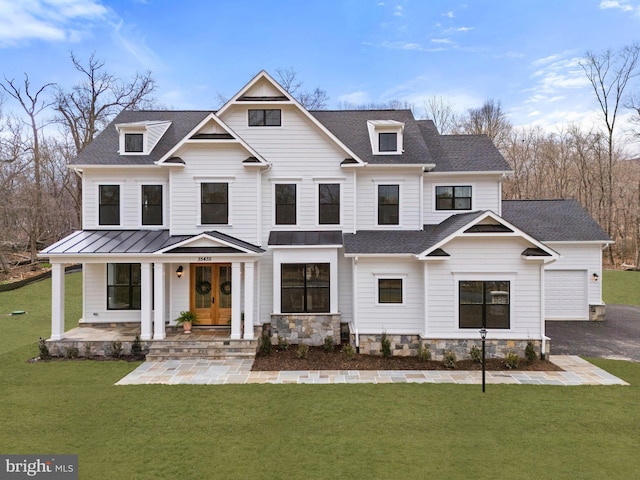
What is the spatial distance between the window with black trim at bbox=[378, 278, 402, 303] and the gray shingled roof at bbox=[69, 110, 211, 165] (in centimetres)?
940

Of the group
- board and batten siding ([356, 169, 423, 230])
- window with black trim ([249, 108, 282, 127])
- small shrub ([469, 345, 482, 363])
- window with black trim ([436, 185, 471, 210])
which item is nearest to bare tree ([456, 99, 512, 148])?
window with black trim ([436, 185, 471, 210])

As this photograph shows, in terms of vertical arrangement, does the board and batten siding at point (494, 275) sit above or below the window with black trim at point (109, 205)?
below

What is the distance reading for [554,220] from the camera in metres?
16.7

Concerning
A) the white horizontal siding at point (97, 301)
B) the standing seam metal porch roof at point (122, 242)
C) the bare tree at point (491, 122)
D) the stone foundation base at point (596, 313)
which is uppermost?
the bare tree at point (491, 122)

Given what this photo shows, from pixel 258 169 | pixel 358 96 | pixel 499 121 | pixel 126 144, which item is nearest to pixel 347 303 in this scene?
pixel 258 169

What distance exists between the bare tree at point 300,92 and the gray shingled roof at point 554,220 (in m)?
18.1

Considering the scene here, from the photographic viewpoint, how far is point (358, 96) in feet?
109

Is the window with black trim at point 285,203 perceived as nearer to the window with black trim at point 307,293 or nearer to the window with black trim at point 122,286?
the window with black trim at point 307,293

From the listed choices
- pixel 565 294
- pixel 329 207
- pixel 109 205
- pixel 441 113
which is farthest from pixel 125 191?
pixel 441 113

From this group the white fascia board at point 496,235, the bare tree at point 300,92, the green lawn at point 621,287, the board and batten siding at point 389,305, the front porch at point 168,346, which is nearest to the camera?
the white fascia board at point 496,235

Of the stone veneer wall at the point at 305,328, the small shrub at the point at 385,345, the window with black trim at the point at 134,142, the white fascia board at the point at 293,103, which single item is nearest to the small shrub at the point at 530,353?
the small shrub at the point at 385,345

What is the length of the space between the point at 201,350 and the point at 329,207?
646cm

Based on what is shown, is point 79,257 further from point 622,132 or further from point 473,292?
point 622,132

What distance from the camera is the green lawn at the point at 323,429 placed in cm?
541
